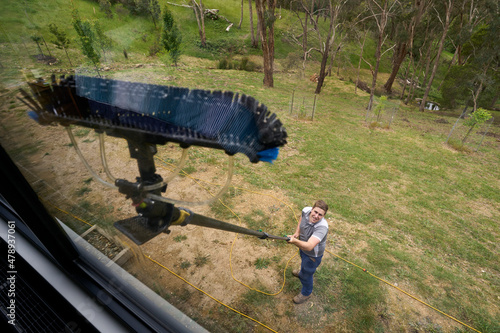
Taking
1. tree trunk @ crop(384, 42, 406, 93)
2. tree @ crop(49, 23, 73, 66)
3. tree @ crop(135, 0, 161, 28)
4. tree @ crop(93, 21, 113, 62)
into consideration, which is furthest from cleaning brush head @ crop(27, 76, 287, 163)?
tree trunk @ crop(384, 42, 406, 93)

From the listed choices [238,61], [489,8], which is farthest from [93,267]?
[489,8]

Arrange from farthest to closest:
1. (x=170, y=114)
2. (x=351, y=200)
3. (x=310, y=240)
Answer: (x=351, y=200), (x=310, y=240), (x=170, y=114)

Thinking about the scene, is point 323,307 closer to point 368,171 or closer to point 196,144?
point 196,144

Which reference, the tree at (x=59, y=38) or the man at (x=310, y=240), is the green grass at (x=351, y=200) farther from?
the man at (x=310, y=240)

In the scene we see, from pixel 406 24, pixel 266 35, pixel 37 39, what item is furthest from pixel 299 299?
pixel 406 24

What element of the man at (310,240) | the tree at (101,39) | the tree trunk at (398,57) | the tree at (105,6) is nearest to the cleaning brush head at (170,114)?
the tree at (101,39)

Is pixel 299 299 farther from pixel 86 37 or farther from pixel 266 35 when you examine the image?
pixel 266 35
